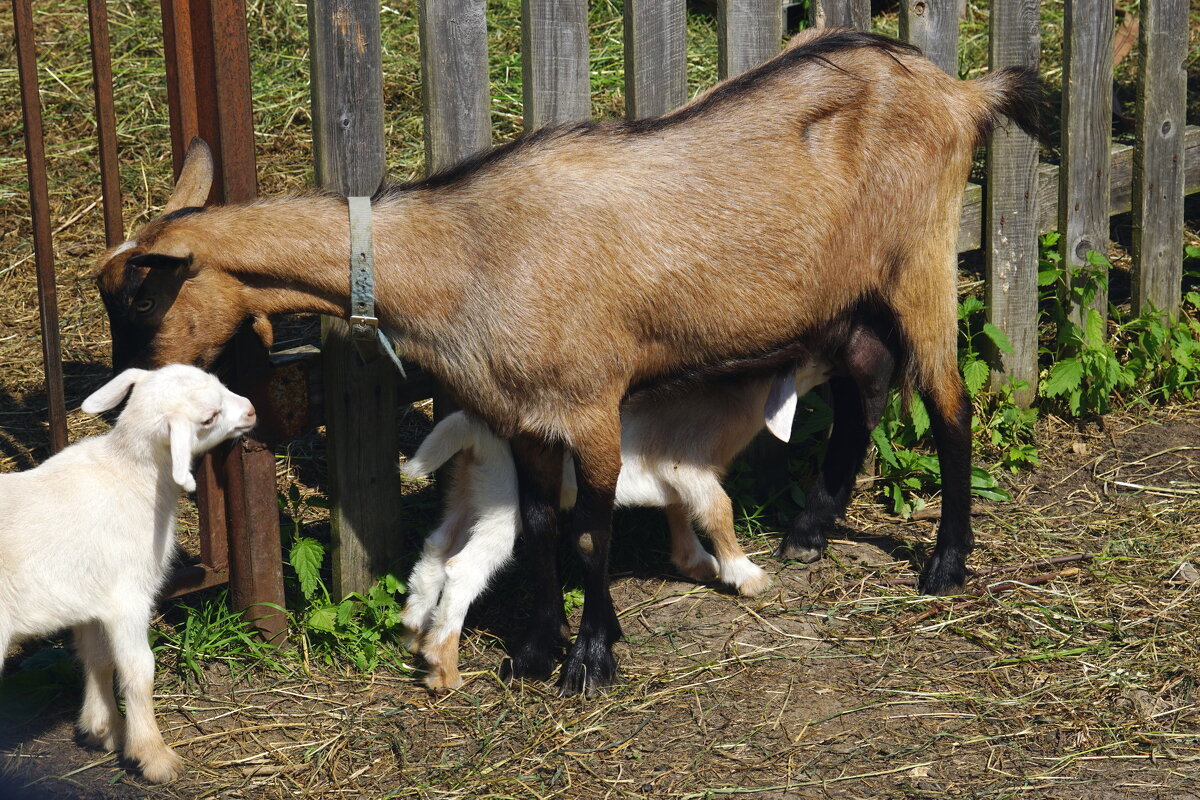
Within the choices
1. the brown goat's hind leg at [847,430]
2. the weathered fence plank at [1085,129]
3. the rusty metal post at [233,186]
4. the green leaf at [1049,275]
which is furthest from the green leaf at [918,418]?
the rusty metal post at [233,186]

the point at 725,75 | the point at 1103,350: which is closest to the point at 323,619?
the point at 725,75

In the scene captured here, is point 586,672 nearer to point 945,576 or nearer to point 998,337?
point 945,576

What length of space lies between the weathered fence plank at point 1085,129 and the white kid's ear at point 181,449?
11.3 feet

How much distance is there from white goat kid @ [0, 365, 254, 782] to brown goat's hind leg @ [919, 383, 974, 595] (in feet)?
7.25

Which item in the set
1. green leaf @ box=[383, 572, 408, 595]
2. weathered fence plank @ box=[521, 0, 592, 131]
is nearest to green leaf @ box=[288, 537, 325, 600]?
green leaf @ box=[383, 572, 408, 595]

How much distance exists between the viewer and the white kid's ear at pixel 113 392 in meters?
3.08

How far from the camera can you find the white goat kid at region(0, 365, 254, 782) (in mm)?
3035

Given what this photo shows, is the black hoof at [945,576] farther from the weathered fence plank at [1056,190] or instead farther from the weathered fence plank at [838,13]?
the weathered fence plank at [838,13]

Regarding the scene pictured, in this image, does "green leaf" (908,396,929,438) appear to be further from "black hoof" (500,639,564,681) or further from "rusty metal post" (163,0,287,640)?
"rusty metal post" (163,0,287,640)

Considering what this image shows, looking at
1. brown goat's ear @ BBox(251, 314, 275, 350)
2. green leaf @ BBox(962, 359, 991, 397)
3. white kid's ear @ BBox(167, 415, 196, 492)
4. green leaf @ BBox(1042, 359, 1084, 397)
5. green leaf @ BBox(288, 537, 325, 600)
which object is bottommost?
green leaf @ BBox(288, 537, 325, 600)

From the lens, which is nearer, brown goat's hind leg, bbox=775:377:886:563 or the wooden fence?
the wooden fence

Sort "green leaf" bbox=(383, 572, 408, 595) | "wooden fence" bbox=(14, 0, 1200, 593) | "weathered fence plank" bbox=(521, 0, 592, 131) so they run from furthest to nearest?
1. "green leaf" bbox=(383, 572, 408, 595)
2. "weathered fence plank" bbox=(521, 0, 592, 131)
3. "wooden fence" bbox=(14, 0, 1200, 593)

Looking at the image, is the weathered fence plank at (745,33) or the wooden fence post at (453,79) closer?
the wooden fence post at (453,79)

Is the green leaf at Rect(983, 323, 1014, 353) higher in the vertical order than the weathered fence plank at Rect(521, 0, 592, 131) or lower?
lower
